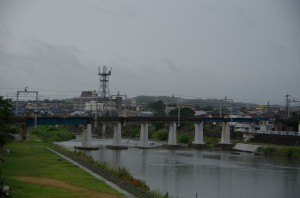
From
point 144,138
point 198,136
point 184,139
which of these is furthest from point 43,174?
point 184,139

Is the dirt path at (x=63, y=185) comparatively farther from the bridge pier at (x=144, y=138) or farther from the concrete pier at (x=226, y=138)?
the concrete pier at (x=226, y=138)

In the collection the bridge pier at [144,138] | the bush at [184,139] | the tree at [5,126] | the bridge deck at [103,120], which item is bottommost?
the bush at [184,139]

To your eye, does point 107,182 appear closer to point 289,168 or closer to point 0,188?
point 0,188

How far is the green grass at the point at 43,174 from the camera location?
20547mm

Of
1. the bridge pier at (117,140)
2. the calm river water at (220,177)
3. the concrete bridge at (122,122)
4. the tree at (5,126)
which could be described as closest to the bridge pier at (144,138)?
the concrete bridge at (122,122)

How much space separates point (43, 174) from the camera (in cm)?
2683

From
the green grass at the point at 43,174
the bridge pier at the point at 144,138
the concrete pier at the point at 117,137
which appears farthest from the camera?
the bridge pier at the point at 144,138

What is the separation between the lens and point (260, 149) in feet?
196

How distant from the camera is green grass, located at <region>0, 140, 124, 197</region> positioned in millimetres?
20547

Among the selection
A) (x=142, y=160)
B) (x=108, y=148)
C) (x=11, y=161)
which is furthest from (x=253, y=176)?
(x=108, y=148)

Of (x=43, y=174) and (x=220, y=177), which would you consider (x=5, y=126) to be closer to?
(x=43, y=174)

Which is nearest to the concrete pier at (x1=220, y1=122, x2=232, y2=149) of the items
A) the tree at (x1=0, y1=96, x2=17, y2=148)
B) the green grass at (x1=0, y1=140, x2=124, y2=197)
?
the green grass at (x1=0, y1=140, x2=124, y2=197)

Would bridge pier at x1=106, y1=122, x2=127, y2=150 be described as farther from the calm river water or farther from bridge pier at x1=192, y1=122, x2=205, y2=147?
bridge pier at x1=192, y1=122, x2=205, y2=147

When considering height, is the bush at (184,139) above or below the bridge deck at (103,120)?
below
